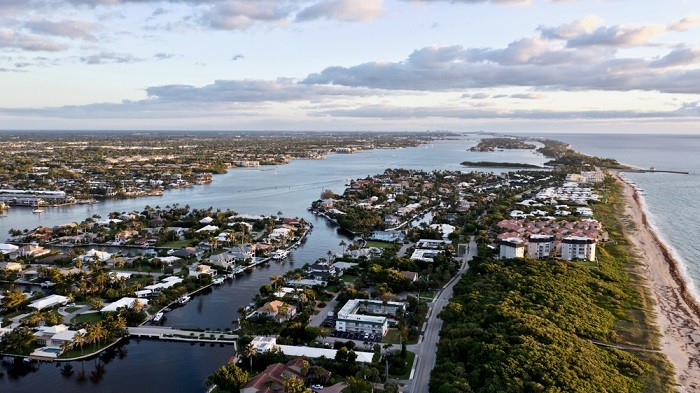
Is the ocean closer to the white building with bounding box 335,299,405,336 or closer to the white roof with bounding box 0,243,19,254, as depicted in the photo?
the white building with bounding box 335,299,405,336

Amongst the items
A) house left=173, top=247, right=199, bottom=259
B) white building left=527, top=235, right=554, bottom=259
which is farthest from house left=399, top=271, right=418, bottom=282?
house left=173, top=247, right=199, bottom=259

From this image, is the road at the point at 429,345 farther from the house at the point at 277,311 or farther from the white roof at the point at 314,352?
the house at the point at 277,311

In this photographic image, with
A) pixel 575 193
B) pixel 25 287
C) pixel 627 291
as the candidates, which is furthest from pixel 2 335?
pixel 575 193

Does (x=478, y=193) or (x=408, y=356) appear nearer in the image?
(x=408, y=356)

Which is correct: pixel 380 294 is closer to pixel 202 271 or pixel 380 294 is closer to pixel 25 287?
pixel 202 271

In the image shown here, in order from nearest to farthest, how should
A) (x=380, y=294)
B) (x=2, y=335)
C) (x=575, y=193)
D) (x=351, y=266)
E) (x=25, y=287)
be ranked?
(x=2, y=335), (x=380, y=294), (x=25, y=287), (x=351, y=266), (x=575, y=193)
